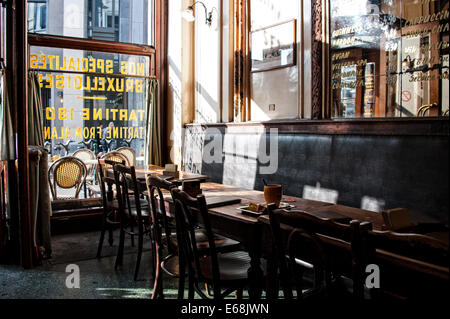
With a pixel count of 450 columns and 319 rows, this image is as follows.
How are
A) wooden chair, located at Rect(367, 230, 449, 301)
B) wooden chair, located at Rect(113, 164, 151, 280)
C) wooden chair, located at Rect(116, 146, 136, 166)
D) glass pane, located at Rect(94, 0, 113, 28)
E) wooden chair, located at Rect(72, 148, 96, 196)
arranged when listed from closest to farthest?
wooden chair, located at Rect(367, 230, 449, 301), wooden chair, located at Rect(113, 164, 151, 280), wooden chair, located at Rect(72, 148, 96, 196), glass pane, located at Rect(94, 0, 113, 28), wooden chair, located at Rect(116, 146, 136, 166)

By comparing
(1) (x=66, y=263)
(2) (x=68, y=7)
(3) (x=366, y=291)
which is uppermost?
(2) (x=68, y=7)

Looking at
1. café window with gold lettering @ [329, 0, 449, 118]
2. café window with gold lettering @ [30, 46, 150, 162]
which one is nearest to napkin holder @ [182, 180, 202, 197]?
café window with gold lettering @ [329, 0, 449, 118]

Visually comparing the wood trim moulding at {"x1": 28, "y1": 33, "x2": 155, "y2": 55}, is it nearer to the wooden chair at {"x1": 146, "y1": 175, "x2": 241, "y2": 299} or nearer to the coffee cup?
the wooden chair at {"x1": 146, "y1": 175, "x2": 241, "y2": 299}

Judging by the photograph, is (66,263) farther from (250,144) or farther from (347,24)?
(347,24)

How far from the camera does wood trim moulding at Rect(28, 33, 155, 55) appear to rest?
17.4 ft

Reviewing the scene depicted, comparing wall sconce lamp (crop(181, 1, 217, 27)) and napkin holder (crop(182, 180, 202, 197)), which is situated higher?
wall sconce lamp (crop(181, 1, 217, 27))

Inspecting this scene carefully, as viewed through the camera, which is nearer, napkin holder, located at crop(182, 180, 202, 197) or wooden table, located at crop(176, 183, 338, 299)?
wooden table, located at crop(176, 183, 338, 299)

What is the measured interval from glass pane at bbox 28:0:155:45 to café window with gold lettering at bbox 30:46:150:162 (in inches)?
9.9

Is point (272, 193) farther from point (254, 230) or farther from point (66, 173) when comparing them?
point (66, 173)

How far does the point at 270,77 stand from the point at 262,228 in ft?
8.88

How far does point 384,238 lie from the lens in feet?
4.33

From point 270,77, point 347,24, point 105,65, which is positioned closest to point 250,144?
point 270,77

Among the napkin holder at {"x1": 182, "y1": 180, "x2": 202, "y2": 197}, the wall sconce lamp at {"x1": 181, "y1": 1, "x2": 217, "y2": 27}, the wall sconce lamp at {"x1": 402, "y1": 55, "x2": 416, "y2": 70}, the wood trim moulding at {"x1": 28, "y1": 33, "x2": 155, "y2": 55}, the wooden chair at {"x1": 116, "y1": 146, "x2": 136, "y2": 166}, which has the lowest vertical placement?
the napkin holder at {"x1": 182, "y1": 180, "x2": 202, "y2": 197}

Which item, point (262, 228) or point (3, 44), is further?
point (3, 44)
